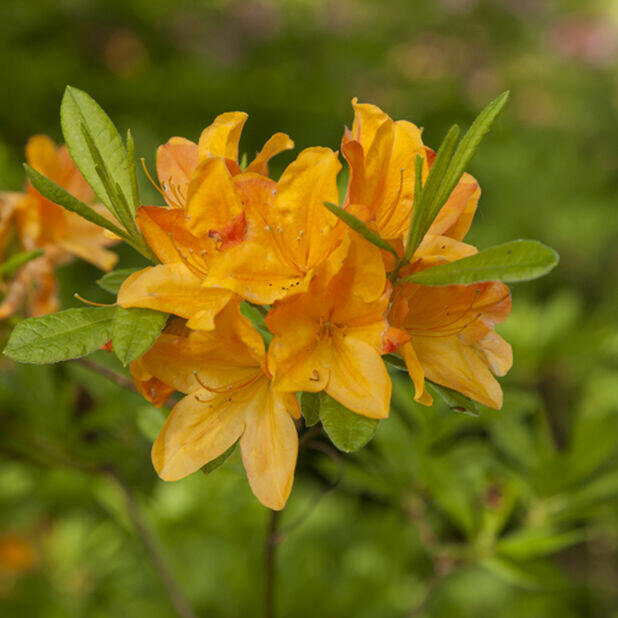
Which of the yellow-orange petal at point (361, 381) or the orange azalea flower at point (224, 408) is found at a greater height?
the yellow-orange petal at point (361, 381)

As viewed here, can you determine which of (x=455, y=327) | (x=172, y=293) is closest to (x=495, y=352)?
(x=455, y=327)

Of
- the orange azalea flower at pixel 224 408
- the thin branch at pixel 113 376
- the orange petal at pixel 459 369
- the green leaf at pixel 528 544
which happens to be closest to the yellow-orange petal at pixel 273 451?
the orange azalea flower at pixel 224 408

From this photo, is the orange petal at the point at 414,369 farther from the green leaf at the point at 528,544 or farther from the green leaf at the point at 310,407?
the green leaf at the point at 528,544

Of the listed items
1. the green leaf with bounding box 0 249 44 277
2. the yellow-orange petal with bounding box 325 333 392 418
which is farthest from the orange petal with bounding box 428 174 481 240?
the green leaf with bounding box 0 249 44 277

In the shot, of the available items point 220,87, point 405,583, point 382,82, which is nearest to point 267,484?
point 405,583

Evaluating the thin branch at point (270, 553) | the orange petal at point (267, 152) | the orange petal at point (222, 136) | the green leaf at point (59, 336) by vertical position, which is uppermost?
the orange petal at point (222, 136)
